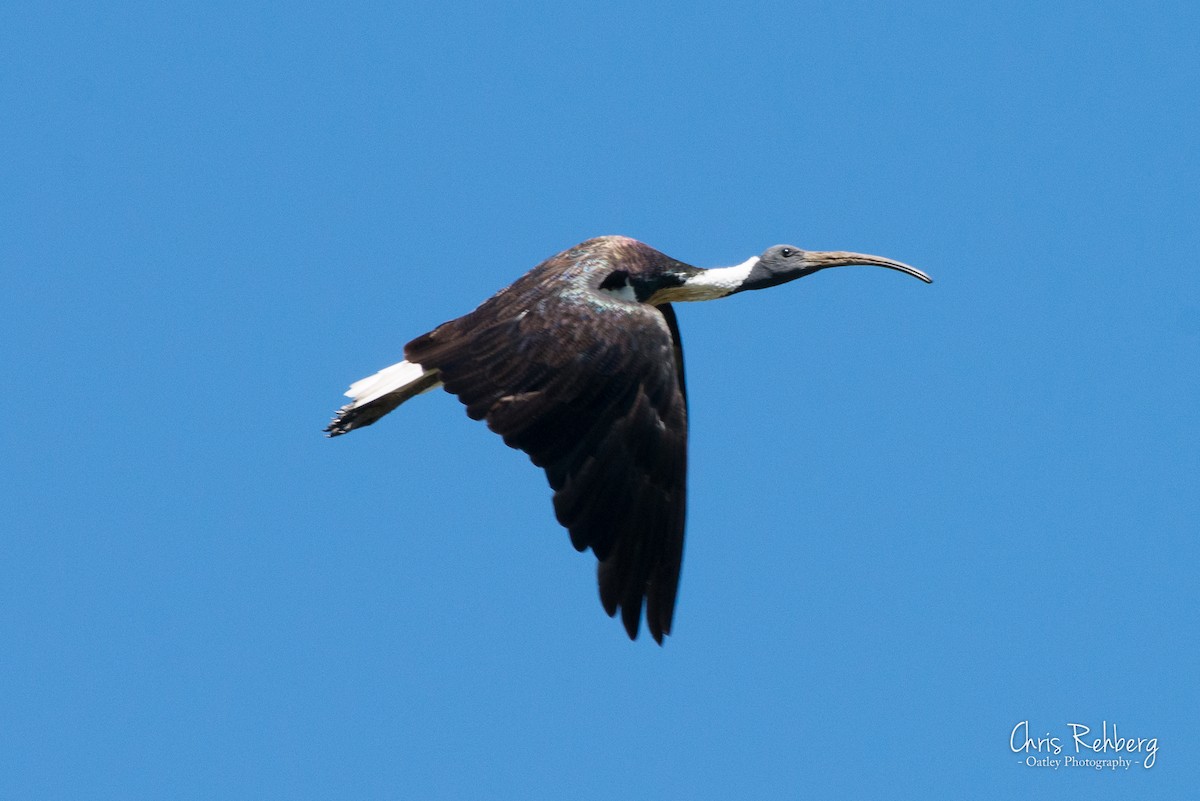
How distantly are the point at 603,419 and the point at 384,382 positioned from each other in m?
2.45

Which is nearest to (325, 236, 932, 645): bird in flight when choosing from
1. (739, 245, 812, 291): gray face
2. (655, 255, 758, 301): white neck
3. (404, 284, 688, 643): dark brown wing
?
(404, 284, 688, 643): dark brown wing

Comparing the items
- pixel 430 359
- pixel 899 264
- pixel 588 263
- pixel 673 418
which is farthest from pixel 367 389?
pixel 899 264

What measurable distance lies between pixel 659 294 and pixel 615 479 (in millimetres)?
2853

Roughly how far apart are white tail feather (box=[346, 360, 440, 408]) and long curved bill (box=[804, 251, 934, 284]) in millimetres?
3364

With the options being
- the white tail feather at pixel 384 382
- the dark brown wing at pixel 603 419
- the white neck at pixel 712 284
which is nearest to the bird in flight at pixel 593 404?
the dark brown wing at pixel 603 419

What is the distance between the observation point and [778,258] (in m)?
15.6

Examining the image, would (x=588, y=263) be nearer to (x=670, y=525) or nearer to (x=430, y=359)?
(x=430, y=359)

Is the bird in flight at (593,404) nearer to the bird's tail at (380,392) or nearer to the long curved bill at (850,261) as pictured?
the bird's tail at (380,392)

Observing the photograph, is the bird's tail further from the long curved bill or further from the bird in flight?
the long curved bill

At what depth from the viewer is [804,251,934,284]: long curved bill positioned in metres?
15.6

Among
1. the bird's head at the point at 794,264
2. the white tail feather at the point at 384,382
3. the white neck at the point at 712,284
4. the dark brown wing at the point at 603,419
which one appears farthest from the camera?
the bird's head at the point at 794,264

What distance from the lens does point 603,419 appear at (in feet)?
41.3

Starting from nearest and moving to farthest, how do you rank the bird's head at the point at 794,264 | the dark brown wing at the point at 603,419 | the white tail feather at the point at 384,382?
1. the dark brown wing at the point at 603,419
2. the white tail feather at the point at 384,382
3. the bird's head at the point at 794,264

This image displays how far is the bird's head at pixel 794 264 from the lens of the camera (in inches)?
613
